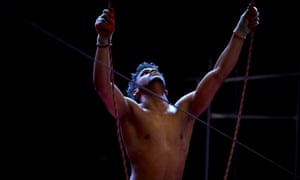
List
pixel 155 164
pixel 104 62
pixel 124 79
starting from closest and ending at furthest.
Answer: pixel 104 62 < pixel 155 164 < pixel 124 79

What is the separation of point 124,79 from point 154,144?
1667 millimetres

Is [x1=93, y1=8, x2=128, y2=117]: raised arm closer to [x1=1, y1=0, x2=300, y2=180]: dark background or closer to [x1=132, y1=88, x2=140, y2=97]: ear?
[x1=132, y1=88, x2=140, y2=97]: ear

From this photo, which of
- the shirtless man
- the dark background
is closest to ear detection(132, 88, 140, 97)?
the shirtless man

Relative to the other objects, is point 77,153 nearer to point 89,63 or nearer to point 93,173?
point 93,173

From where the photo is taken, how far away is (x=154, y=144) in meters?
1.45

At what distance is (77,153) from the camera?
3123 mm

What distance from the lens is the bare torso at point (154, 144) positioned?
4.72ft

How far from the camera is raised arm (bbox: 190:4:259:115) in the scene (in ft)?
4.92

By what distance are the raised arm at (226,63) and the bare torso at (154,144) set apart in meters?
0.13

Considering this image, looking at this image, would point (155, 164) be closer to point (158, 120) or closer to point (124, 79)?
point (158, 120)

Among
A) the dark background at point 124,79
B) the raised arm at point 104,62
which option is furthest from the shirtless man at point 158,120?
the dark background at point 124,79

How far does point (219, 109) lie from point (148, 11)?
3.82 feet

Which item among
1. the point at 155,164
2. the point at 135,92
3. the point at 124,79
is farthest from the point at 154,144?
the point at 124,79

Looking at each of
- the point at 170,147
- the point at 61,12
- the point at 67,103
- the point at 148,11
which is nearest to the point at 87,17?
the point at 61,12
